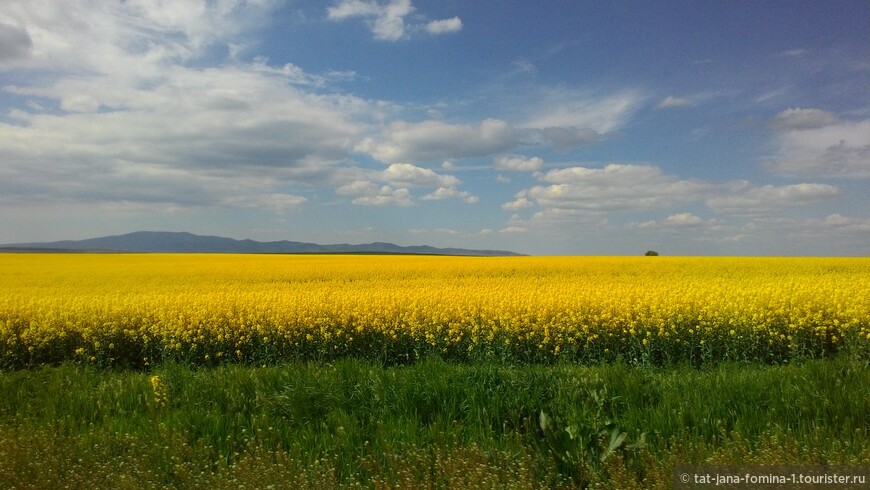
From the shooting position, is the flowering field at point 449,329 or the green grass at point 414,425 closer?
the green grass at point 414,425

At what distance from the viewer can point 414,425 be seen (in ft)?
16.7

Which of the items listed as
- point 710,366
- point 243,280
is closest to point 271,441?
point 710,366

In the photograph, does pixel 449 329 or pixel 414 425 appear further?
pixel 449 329

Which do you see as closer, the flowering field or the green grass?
the green grass

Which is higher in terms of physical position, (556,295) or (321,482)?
(556,295)

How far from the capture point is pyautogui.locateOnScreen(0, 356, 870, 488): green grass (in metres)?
4.10

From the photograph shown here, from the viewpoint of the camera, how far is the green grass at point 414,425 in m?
4.10

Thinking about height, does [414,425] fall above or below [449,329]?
below

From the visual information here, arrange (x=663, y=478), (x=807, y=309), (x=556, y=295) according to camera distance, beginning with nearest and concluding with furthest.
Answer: (x=663, y=478), (x=807, y=309), (x=556, y=295)

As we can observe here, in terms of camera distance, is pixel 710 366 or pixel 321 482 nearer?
pixel 321 482

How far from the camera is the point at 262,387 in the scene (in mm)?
6426

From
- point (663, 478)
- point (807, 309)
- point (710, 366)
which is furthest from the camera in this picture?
point (807, 309)

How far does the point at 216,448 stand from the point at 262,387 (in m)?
1.36

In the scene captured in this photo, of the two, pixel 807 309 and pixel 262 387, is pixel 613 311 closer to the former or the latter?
pixel 807 309
